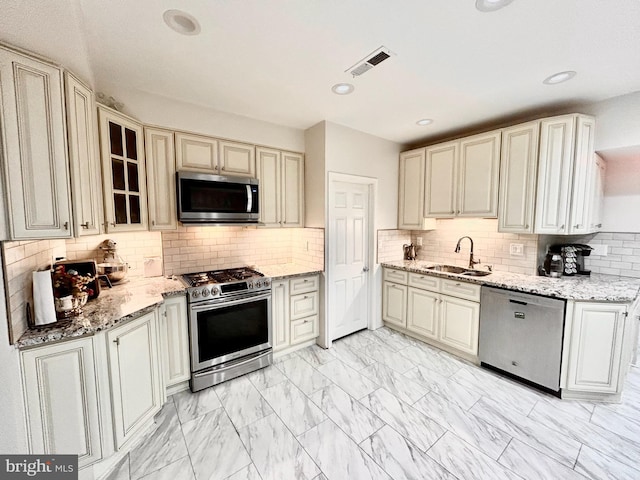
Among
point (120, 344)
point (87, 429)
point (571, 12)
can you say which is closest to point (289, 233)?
point (120, 344)

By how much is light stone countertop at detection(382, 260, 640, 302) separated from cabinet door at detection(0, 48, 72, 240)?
336 centimetres

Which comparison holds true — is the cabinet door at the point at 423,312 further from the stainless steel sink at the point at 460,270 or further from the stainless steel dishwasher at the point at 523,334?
the stainless steel dishwasher at the point at 523,334

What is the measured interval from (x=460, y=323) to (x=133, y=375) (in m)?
3.06

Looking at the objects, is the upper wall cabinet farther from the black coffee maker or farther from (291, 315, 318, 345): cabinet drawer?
the black coffee maker

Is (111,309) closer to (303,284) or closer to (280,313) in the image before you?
(280,313)

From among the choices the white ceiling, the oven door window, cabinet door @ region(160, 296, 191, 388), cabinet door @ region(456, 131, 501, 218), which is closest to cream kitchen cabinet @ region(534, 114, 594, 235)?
the white ceiling

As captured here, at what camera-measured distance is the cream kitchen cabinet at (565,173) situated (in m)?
2.37

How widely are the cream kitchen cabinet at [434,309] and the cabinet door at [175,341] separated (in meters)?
2.56

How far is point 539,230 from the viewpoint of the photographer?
8.33 ft

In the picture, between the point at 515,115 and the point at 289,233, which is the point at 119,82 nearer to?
the point at 289,233

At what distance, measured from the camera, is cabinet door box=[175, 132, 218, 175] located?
2439mm

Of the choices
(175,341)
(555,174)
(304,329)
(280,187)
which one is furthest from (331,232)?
(555,174)

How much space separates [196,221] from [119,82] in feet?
4.20

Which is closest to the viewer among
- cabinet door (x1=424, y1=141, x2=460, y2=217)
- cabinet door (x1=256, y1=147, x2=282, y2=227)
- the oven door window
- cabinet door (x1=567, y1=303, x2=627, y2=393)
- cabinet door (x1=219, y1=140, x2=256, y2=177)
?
cabinet door (x1=567, y1=303, x2=627, y2=393)
